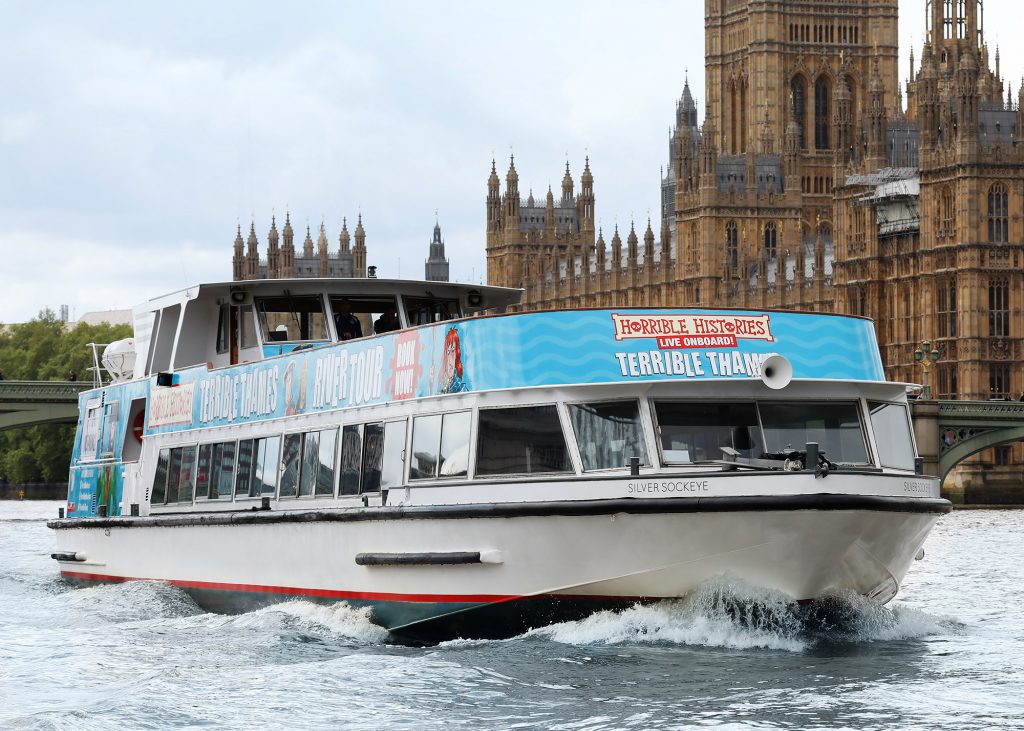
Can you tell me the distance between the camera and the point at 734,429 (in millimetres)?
16281

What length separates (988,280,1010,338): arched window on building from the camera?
249ft

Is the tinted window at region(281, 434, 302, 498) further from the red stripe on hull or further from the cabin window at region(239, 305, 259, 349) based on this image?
the cabin window at region(239, 305, 259, 349)

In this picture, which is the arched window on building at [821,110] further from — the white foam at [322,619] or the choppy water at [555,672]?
the white foam at [322,619]

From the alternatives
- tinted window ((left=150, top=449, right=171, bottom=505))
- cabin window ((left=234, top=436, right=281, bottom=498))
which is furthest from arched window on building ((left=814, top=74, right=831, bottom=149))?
cabin window ((left=234, top=436, right=281, bottom=498))

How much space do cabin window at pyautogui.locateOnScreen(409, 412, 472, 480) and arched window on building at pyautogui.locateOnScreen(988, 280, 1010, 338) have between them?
61205 millimetres

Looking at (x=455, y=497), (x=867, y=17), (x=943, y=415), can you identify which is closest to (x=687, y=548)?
(x=455, y=497)

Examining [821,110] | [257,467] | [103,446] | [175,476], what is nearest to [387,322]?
[257,467]

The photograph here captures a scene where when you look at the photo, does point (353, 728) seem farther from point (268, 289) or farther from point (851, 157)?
point (851, 157)

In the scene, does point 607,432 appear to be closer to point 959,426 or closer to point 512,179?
point 959,426

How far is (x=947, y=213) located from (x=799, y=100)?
147 feet

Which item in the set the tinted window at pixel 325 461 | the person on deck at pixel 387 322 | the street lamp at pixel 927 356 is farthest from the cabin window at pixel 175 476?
the street lamp at pixel 927 356

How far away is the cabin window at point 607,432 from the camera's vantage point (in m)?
16.1

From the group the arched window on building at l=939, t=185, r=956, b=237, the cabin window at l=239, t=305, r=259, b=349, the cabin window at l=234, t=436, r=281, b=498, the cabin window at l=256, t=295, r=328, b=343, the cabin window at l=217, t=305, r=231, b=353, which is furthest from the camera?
the arched window on building at l=939, t=185, r=956, b=237

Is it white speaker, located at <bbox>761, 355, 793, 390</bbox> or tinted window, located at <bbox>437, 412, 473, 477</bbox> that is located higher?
white speaker, located at <bbox>761, 355, 793, 390</bbox>
